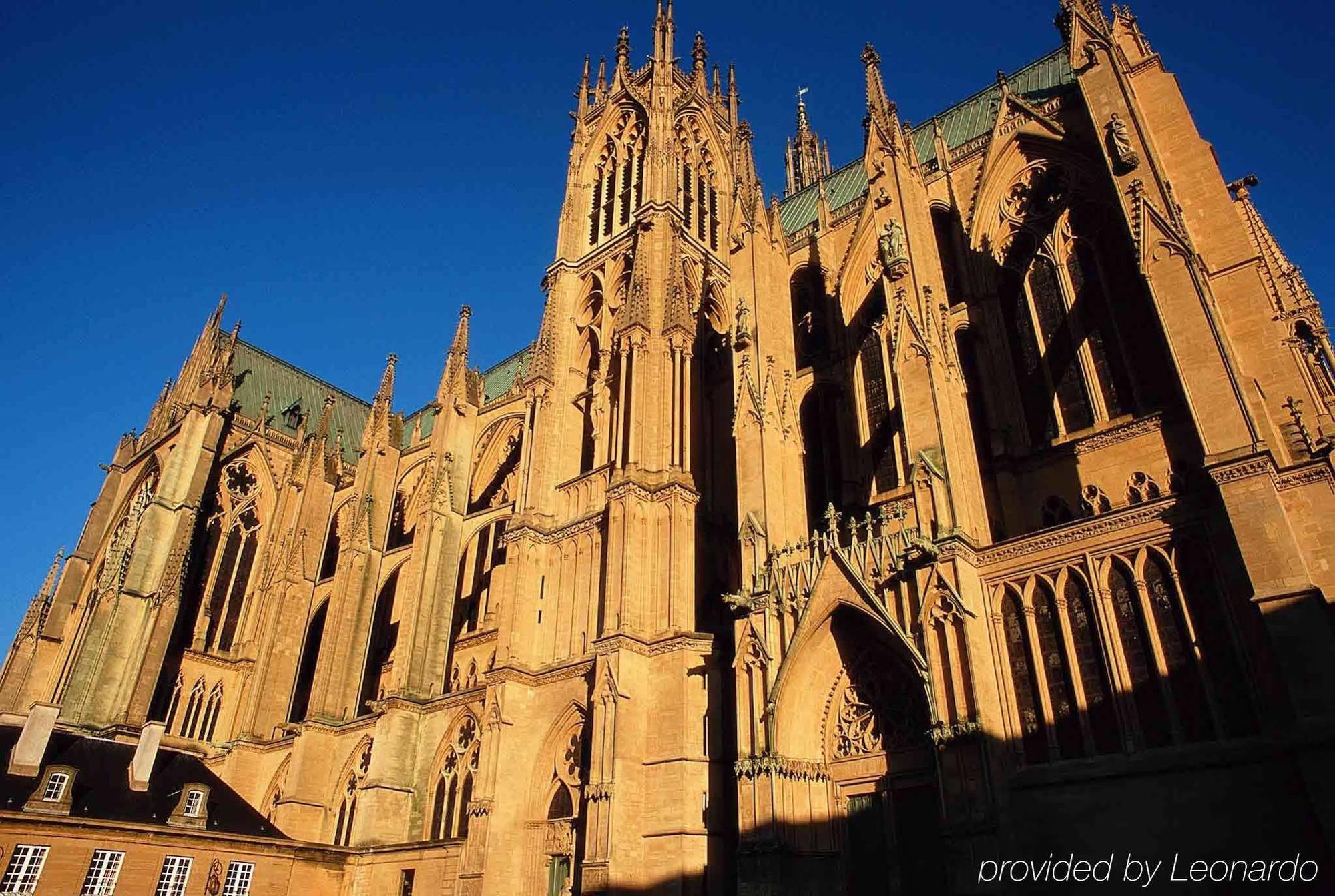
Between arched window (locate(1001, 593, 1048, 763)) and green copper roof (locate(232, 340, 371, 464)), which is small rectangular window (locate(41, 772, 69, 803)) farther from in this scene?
green copper roof (locate(232, 340, 371, 464))

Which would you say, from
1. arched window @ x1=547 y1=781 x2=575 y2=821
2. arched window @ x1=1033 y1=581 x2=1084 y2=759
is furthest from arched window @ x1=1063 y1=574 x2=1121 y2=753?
arched window @ x1=547 y1=781 x2=575 y2=821

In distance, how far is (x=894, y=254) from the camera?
2020cm

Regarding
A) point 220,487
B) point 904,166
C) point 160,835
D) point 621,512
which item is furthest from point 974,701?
point 220,487

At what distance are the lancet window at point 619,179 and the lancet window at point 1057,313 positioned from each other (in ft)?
48.1

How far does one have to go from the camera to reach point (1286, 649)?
41.4ft

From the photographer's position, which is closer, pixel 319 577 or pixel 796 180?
pixel 319 577

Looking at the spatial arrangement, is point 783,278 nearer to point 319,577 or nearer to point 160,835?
point 160,835

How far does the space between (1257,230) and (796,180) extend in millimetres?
32041

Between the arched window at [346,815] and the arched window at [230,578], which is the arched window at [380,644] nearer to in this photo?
the arched window at [346,815]

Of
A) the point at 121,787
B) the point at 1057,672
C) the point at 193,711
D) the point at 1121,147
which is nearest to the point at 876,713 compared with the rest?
the point at 1057,672

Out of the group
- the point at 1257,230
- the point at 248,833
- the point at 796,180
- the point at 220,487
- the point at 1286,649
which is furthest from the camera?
the point at 796,180

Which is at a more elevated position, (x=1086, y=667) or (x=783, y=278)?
(x=783, y=278)

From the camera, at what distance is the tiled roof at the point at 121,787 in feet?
84.2

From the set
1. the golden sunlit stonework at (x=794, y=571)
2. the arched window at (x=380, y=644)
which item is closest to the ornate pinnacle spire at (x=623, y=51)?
the golden sunlit stonework at (x=794, y=571)
